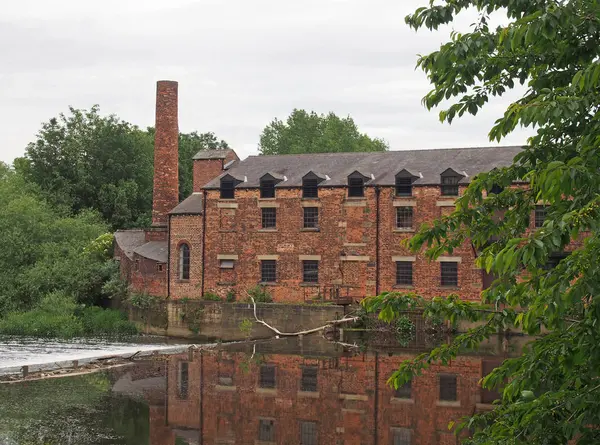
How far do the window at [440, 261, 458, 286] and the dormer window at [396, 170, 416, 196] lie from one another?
372 cm

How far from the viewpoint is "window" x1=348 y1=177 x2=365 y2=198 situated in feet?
130

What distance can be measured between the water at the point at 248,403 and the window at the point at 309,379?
3 centimetres

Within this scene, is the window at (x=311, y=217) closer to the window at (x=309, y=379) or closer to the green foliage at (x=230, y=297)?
the green foliage at (x=230, y=297)

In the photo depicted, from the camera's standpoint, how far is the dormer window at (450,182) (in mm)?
37750

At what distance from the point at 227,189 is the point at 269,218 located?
8.60 feet

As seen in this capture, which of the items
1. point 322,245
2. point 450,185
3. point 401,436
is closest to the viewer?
point 401,436

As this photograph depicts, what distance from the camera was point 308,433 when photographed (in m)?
20.2

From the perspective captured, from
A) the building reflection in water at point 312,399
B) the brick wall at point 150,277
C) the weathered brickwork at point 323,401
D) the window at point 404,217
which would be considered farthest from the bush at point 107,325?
the window at point 404,217

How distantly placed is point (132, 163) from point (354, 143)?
24496 millimetres

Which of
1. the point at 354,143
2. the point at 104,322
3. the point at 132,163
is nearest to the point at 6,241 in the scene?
the point at 104,322

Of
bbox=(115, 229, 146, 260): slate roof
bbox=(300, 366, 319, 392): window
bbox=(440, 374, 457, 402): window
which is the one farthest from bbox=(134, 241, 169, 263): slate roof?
bbox=(440, 374, 457, 402): window

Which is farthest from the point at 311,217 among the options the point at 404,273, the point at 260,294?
the point at 404,273

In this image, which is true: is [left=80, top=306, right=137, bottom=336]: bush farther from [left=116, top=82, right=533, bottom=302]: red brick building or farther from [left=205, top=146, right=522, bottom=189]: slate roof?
[left=205, top=146, right=522, bottom=189]: slate roof

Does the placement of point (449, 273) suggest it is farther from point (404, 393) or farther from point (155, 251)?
point (155, 251)
